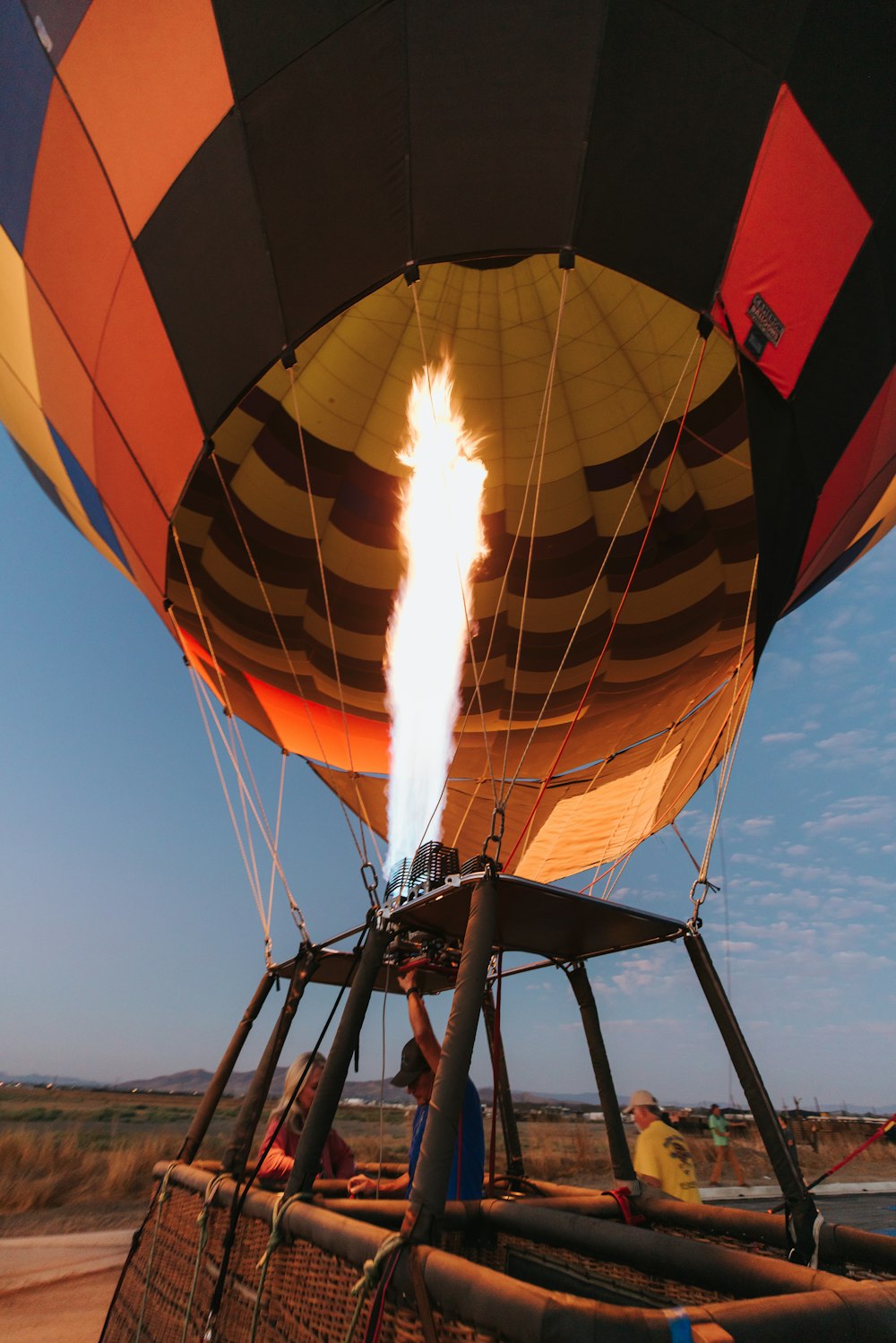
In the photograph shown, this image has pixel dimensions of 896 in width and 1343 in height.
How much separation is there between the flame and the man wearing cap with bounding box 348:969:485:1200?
2319mm

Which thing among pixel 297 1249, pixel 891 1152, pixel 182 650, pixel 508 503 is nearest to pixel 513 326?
pixel 508 503

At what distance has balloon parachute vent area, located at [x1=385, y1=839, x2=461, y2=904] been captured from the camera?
319 cm

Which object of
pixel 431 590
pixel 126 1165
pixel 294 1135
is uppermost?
pixel 431 590

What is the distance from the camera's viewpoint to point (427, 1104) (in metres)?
2.99

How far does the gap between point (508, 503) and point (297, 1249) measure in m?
5.00

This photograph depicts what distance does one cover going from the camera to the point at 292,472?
5.88m

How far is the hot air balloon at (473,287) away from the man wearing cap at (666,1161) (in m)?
1.83

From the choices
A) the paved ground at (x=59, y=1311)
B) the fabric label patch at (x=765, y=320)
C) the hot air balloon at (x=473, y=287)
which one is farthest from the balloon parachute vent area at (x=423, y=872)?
the paved ground at (x=59, y=1311)

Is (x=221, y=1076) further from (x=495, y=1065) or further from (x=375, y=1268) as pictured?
(x=375, y=1268)

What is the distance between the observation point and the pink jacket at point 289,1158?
3.31 metres

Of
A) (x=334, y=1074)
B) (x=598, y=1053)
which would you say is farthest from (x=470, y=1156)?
(x=334, y=1074)

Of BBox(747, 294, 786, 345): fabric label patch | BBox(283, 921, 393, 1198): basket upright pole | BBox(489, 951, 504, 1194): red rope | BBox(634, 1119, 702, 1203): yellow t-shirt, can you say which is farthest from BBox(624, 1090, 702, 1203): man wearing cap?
BBox(747, 294, 786, 345): fabric label patch

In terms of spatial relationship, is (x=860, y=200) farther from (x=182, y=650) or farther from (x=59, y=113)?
(x=182, y=650)

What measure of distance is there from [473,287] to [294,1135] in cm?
534
